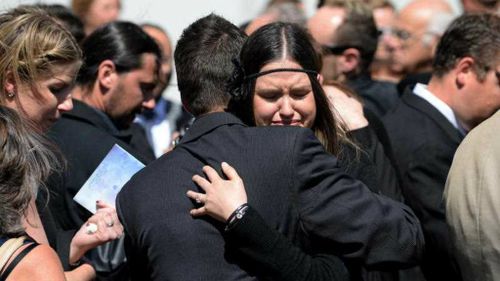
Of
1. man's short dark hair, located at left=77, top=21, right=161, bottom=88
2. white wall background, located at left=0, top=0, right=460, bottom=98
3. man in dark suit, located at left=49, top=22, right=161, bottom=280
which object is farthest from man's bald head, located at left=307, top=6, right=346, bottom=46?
white wall background, located at left=0, top=0, right=460, bottom=98

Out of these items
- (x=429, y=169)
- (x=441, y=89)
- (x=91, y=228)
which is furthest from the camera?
(x=441, y=89)

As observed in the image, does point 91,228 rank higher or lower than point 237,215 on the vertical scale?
lower

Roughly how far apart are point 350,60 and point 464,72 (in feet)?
3.79

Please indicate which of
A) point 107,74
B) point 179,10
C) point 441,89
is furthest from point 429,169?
point 179,10

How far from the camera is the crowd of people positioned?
9.43 ft

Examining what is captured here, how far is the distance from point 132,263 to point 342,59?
293 cm

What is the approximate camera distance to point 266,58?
316 centimetres

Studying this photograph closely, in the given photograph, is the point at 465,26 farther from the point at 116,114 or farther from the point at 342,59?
the point at 116,114

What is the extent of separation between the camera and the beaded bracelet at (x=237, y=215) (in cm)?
282

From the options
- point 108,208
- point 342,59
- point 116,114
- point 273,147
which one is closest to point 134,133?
point 116,114

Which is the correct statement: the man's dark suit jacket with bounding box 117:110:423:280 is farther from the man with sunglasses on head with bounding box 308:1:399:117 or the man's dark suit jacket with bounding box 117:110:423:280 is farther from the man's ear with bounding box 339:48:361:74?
the man's ear with bounding box 339:48:361:74

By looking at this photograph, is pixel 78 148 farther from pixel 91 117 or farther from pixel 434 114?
pixel 434 114

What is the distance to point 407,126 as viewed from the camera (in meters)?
4.75

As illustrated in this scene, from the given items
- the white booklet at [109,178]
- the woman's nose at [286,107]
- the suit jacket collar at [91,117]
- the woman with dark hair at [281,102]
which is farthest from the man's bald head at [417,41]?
the woman's nose at [286,107]
